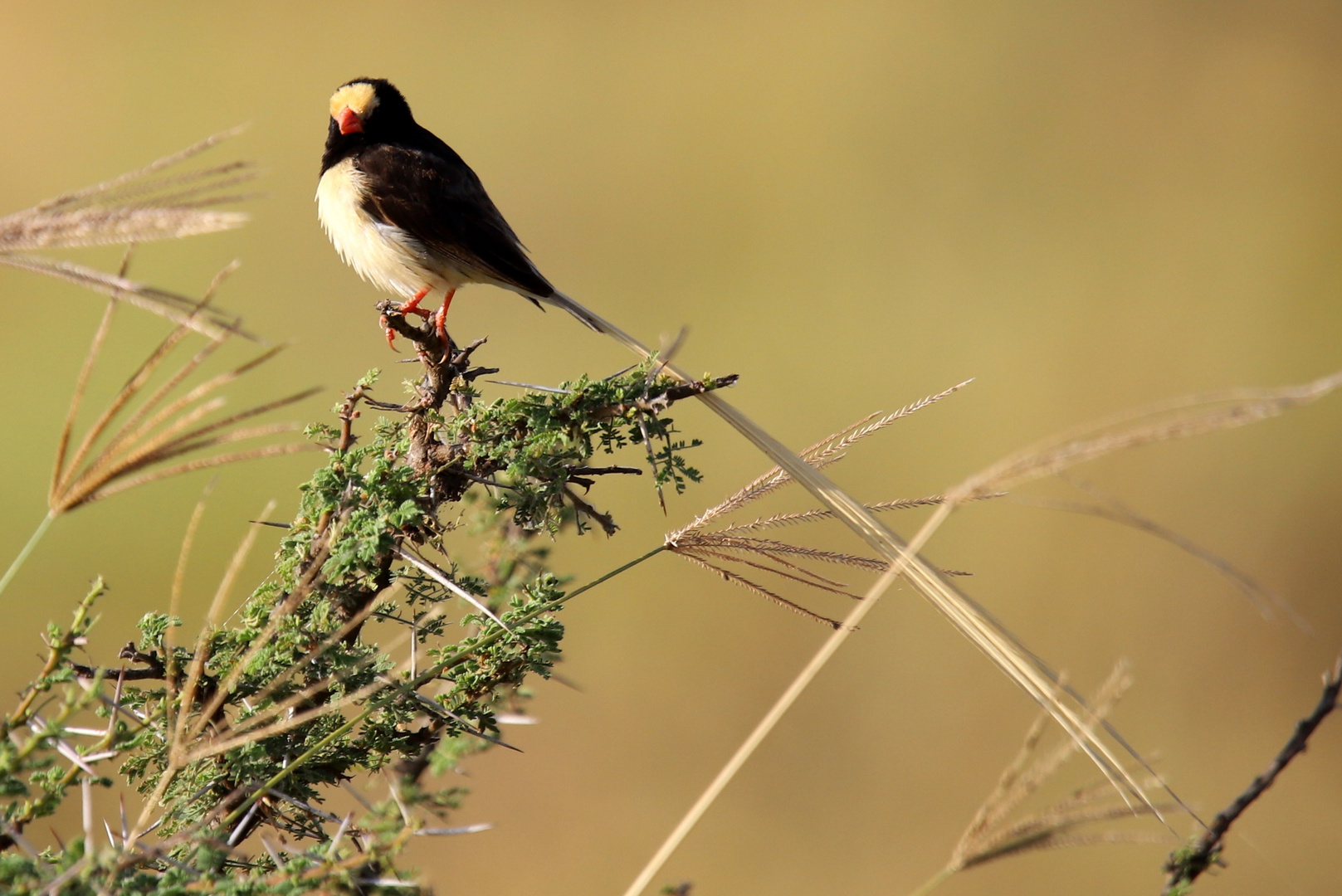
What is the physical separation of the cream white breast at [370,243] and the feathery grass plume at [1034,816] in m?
2.52

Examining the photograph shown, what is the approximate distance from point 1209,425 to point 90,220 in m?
0.98

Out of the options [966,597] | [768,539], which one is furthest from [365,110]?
[966,597]

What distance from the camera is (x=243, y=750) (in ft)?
4.25

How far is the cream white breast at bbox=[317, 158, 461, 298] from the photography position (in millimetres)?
3152

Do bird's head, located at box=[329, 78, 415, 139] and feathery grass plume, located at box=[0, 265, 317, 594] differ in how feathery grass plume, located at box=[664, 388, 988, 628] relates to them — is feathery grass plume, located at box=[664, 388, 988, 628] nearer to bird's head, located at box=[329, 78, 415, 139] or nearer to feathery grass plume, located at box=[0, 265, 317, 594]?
feathery grass plume, located at box=[0, 265, 317, 594]

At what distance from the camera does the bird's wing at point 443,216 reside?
10.00ft

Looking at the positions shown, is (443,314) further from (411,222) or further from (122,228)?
(122,228)

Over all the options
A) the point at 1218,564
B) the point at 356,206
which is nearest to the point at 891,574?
the point at 1218,564

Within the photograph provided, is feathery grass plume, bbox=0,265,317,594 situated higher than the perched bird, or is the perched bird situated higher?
the perched bird

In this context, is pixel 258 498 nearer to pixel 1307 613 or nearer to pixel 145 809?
pixel 145 809

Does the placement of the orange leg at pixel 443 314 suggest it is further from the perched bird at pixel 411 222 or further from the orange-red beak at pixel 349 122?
the orange-red beak at pixel 349 122

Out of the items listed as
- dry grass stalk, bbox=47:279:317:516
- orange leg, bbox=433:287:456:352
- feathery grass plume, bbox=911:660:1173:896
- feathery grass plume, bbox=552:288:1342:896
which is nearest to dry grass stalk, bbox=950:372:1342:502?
feathery grass plume, bbox=552:288:1342:896

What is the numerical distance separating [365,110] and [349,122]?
0.08 meters

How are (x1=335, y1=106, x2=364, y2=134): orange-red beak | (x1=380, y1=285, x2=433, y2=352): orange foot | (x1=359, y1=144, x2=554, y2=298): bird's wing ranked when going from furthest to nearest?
(x1=335, y1=106, x2=364, y2=134): orange-red beak < (x1=359, y1=144, x2=554, y2=298): bird's wing < (x1=380, y1=285, x2=433, y2=352): orange foot
